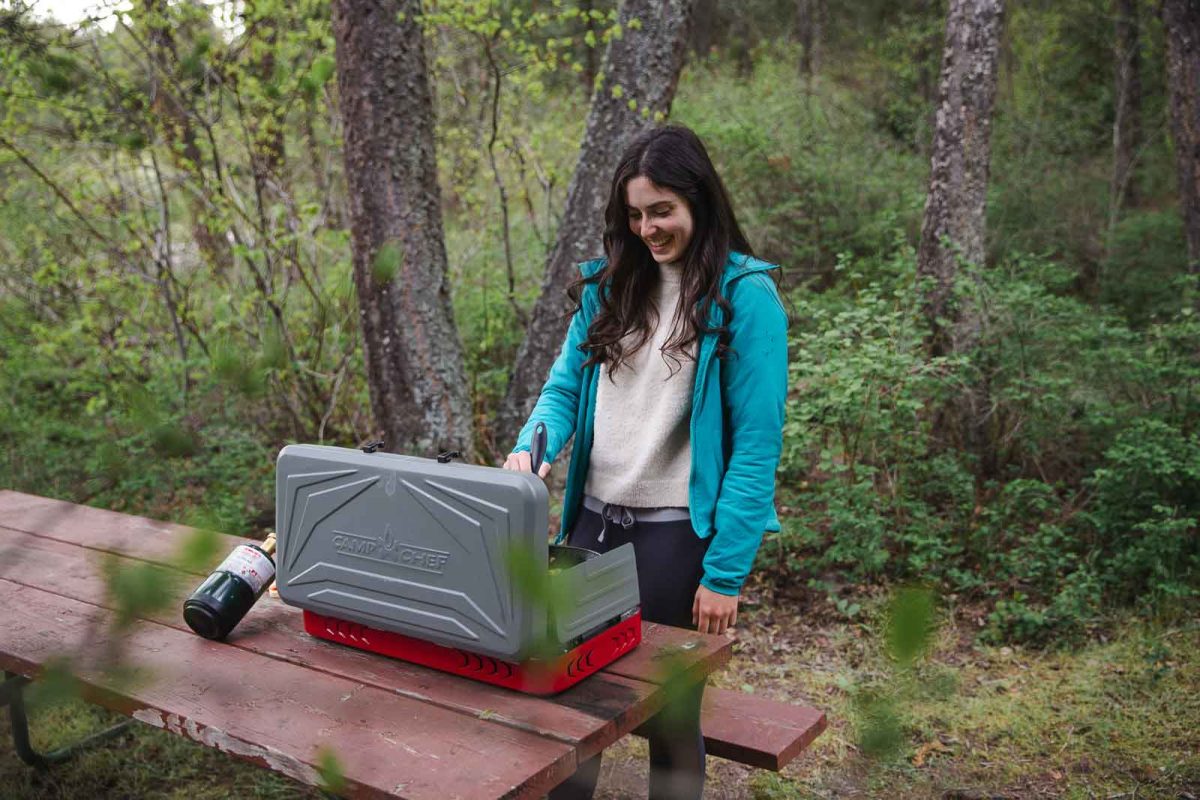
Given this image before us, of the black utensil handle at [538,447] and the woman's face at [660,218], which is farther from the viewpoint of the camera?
the woman's face at [660,218]

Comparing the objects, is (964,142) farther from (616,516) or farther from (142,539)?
(142,539)

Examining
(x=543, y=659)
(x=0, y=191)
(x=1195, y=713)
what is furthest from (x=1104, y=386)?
(x=0, y=191)

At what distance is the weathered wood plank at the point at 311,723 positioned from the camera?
151 centimetres

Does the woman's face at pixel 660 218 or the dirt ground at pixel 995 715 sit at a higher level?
the woman's face at pixel 660 218

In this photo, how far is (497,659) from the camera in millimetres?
1788

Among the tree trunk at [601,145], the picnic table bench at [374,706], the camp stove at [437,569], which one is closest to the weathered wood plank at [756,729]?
the picnic table bench at [374,706]

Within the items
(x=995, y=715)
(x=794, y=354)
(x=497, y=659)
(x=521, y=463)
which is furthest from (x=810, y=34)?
(x=497, y=659)

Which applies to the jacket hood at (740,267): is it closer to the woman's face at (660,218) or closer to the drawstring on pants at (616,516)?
the woman's face at (660,218)

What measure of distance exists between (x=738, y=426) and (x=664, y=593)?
1.40ft

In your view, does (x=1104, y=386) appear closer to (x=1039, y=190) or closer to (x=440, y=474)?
(x=440, y=474)

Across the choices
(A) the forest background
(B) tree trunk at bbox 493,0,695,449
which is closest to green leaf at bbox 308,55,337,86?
(A) the forest background

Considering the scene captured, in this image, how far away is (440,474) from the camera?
1673 millimetres

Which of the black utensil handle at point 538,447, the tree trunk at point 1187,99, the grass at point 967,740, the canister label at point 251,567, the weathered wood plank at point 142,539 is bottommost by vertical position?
the grass at point 967,740

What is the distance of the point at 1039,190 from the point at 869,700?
10.0 m
